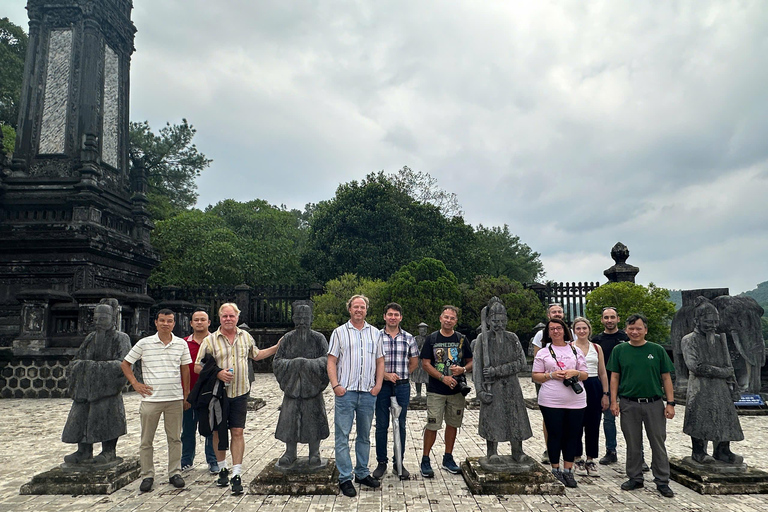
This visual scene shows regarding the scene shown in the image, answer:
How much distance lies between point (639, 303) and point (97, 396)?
45.4 ft

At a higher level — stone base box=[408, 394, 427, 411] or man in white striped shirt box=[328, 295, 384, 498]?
man in white striped shirt box=[328, 295, 384, 498]

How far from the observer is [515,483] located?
4.67 m

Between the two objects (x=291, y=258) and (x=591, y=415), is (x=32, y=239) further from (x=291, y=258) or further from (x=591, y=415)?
(x=591, y=415)

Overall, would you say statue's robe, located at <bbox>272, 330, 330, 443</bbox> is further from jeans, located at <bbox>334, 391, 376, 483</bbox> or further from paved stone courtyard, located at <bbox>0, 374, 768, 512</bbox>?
paved stone courtyard, located at <bbox>0, 374, 768, 512</bbox>

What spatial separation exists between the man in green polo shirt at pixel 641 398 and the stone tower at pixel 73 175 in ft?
38.2

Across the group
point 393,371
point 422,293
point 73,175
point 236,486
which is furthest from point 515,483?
point 73,175

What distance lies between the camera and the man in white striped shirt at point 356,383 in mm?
4758

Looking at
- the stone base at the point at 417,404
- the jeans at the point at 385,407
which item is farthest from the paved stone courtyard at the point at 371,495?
the stone base at the point at 417,404

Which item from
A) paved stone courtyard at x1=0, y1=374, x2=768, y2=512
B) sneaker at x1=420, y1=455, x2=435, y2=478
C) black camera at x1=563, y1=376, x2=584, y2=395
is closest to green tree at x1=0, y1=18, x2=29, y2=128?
paved stone courtyard at x1=0, y1=374, x2=768, y2=512

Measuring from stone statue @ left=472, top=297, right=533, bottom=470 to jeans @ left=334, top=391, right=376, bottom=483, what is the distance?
1.18m

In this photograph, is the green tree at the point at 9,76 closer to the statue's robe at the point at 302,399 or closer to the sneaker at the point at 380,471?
the statue's robe at the point at 302,399

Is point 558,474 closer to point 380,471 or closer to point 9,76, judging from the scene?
point 380,471

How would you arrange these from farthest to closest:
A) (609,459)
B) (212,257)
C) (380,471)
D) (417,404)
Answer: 1. (212,257)
2. (417,404)
3. (609,459)
4. (380,471)

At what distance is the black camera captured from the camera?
477cm
